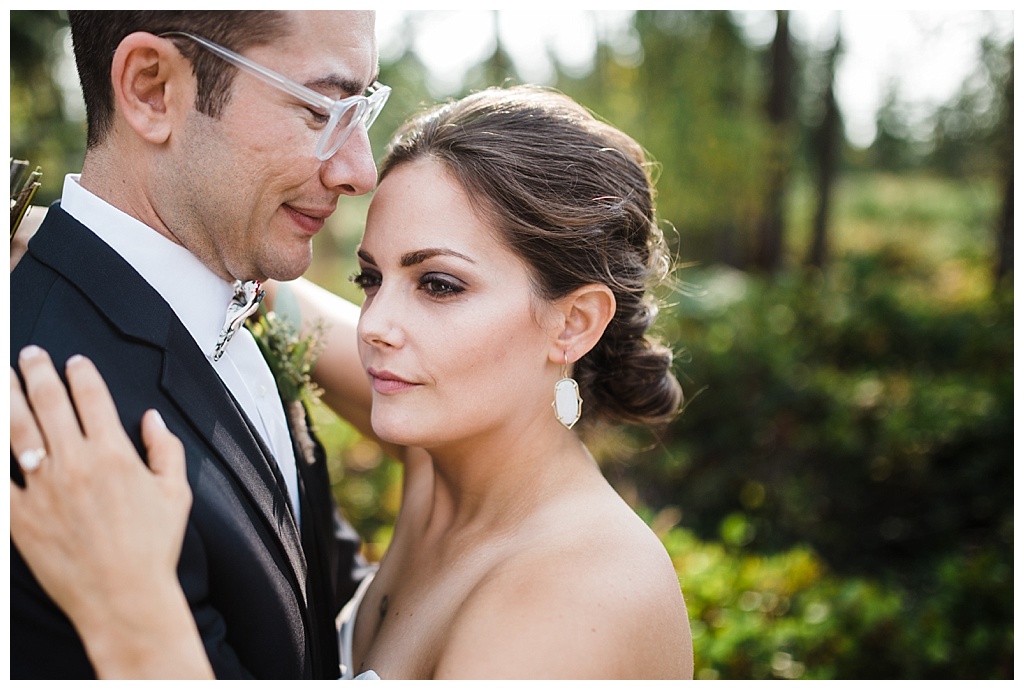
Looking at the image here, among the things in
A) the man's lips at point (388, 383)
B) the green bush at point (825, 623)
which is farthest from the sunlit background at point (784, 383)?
the man's lips at point (388, 383)

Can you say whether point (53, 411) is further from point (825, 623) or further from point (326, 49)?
point (825, 623)

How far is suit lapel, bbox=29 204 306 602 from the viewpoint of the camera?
1923mm

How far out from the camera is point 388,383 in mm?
2340

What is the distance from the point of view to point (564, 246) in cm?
237

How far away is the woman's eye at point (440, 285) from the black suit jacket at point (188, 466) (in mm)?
576

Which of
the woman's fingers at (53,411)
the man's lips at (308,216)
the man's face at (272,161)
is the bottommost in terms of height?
the woman's fingers at (53,411)

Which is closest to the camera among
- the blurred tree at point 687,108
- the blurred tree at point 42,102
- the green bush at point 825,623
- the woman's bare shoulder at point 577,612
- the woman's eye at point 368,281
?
the woman's bare shoulder at point 577,612

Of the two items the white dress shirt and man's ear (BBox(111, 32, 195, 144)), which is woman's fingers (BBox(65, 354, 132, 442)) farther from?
man's ear (BBox(111, 32, 195, 144))

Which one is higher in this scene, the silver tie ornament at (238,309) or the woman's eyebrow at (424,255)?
the woman's eyebrow at (424,255)

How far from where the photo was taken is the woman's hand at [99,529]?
1.65 m

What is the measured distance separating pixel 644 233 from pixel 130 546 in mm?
1658

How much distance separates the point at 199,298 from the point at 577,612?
121 centimetres

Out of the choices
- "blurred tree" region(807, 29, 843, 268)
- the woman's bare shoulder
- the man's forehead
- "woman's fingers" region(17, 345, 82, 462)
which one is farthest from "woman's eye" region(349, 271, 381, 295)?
"blurred tree" region(807, 29, 843, 268)

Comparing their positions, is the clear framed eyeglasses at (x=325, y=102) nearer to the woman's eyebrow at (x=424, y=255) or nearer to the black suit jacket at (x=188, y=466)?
the woman's eyebrow at (x=424, y=255)
